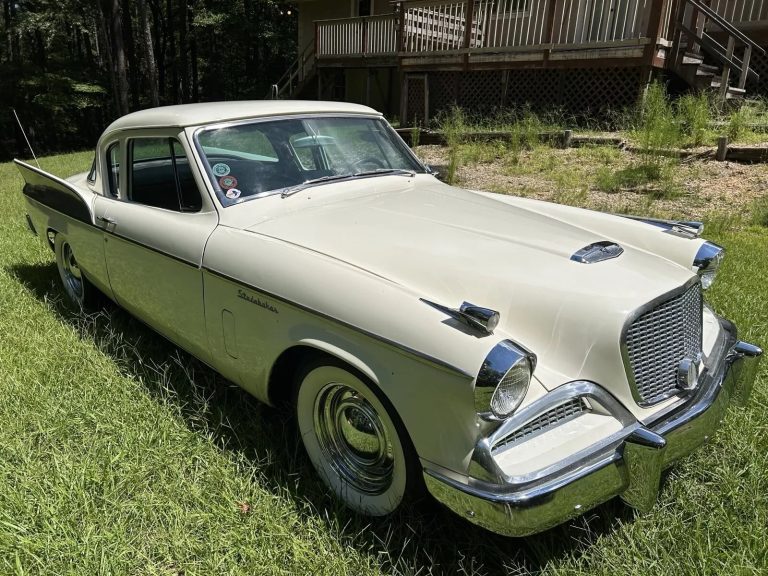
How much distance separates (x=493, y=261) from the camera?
2395mm

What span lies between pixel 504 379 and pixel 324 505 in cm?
105

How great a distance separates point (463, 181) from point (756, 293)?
507 cm

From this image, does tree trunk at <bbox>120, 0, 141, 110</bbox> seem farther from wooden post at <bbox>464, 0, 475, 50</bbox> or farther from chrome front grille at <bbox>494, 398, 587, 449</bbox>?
chrome front grille at <bbox>494, 398, 587, 449</bbox>

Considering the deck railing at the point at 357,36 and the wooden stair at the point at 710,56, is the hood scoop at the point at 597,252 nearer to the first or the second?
the wooden stair at the point at 710,56

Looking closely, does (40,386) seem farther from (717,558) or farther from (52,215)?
(717,558)

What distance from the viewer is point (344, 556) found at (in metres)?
2.20

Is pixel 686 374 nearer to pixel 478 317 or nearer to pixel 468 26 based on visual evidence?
pixel 478 317

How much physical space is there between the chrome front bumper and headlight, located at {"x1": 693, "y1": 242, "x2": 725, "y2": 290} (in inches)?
38.1

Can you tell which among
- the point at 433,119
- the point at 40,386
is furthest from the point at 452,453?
the point at 433,119

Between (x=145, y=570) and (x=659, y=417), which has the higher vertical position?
(x=659, y=417)

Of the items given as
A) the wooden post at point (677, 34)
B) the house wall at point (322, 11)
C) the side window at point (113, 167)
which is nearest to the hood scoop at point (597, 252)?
the side window at point (113, 167)

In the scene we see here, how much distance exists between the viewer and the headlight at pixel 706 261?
298 centimetres

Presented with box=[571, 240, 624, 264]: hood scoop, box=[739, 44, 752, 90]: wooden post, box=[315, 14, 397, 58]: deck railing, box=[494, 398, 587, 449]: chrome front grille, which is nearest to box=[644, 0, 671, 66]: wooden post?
box=[739, 44, 752, 90]: wooden post

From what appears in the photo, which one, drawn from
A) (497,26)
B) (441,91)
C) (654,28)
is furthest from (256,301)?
(441,91)
